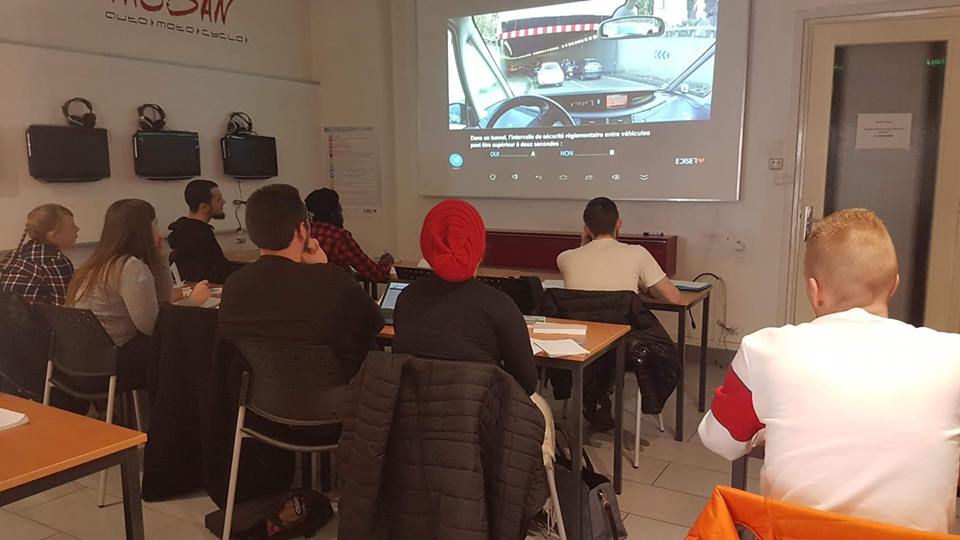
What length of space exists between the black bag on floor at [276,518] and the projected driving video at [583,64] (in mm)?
3470

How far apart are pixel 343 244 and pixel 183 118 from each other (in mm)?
1730

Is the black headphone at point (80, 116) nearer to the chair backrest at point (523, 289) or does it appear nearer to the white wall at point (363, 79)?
the white wall at point (363, 79)

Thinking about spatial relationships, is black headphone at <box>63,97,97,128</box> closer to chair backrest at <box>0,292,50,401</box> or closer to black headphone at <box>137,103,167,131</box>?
black headphone at <box>137,103,167,131</box>

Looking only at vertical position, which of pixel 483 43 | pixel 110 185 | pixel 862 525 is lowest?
pixel 862 525

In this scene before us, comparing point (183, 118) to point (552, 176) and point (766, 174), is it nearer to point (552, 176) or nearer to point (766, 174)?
point (552, 176)

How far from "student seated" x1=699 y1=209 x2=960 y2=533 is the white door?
3.40 metres

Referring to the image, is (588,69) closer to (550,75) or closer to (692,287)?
(550,75)

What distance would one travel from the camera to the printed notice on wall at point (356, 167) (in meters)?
6.19

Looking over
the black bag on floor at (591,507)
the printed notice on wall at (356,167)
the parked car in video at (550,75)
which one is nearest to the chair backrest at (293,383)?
the black bag on floor at (591,507)

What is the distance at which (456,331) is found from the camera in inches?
80.8

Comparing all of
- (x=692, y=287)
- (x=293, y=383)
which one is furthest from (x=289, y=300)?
(x=692, y=287)

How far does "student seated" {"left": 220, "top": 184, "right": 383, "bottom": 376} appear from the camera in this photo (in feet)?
7.78

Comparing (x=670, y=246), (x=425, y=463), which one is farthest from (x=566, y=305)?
(x=670, y=246)

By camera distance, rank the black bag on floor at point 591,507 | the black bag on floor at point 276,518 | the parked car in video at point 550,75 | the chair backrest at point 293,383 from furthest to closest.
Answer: the parked car in video at point 550,75, the black bag on floor at point 276,518, the black bag on floor at point 591,507, the chair backrest at point 293,383
